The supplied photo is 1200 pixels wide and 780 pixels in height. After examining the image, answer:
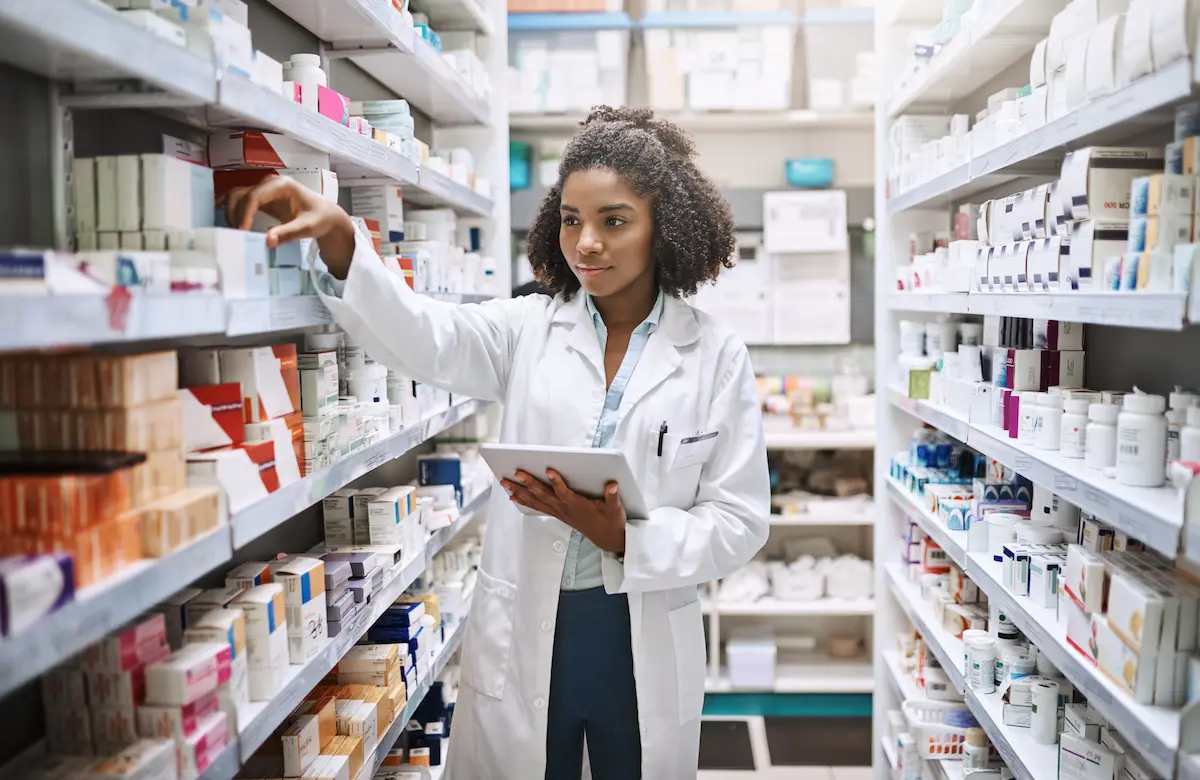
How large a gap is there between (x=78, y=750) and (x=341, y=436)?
A: 2.58 ft

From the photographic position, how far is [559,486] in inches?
74.2

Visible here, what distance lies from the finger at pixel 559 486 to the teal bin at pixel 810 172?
3.32m

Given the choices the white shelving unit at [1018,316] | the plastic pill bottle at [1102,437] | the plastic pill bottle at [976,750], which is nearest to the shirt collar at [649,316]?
the white shelving unit at [1018,316]

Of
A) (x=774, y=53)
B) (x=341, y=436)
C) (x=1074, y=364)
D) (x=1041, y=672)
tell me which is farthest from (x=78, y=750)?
(x=774, y=53)

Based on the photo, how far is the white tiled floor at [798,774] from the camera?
13.1 feet

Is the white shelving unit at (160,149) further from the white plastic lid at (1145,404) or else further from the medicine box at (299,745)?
the white plastic lid at (1145,404)

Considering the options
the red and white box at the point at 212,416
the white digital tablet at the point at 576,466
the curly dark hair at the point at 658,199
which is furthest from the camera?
the curly dark hair at the point at 658,199

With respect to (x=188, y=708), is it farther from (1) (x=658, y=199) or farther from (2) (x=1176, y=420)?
(2) (x=1176, y=420)

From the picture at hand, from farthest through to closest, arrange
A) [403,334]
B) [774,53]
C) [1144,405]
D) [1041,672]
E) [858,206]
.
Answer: [858,206]
[774,53]
[1041,672]
[403,334]
[1144,405]

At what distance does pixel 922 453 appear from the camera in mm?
3289

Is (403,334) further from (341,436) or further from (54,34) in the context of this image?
(54,34)

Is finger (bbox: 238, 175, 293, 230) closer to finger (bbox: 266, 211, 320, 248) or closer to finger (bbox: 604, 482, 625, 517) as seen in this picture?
finger (bbox: 266, 211, 320, 248)

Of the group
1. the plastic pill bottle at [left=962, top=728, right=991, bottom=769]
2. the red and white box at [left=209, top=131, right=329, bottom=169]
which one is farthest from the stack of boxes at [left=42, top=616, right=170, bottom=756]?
the plastic pill bottle at [left=962, top=728, right=991, bottom=769]

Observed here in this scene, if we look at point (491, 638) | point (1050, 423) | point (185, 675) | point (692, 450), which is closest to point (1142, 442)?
point (1050, 423)
